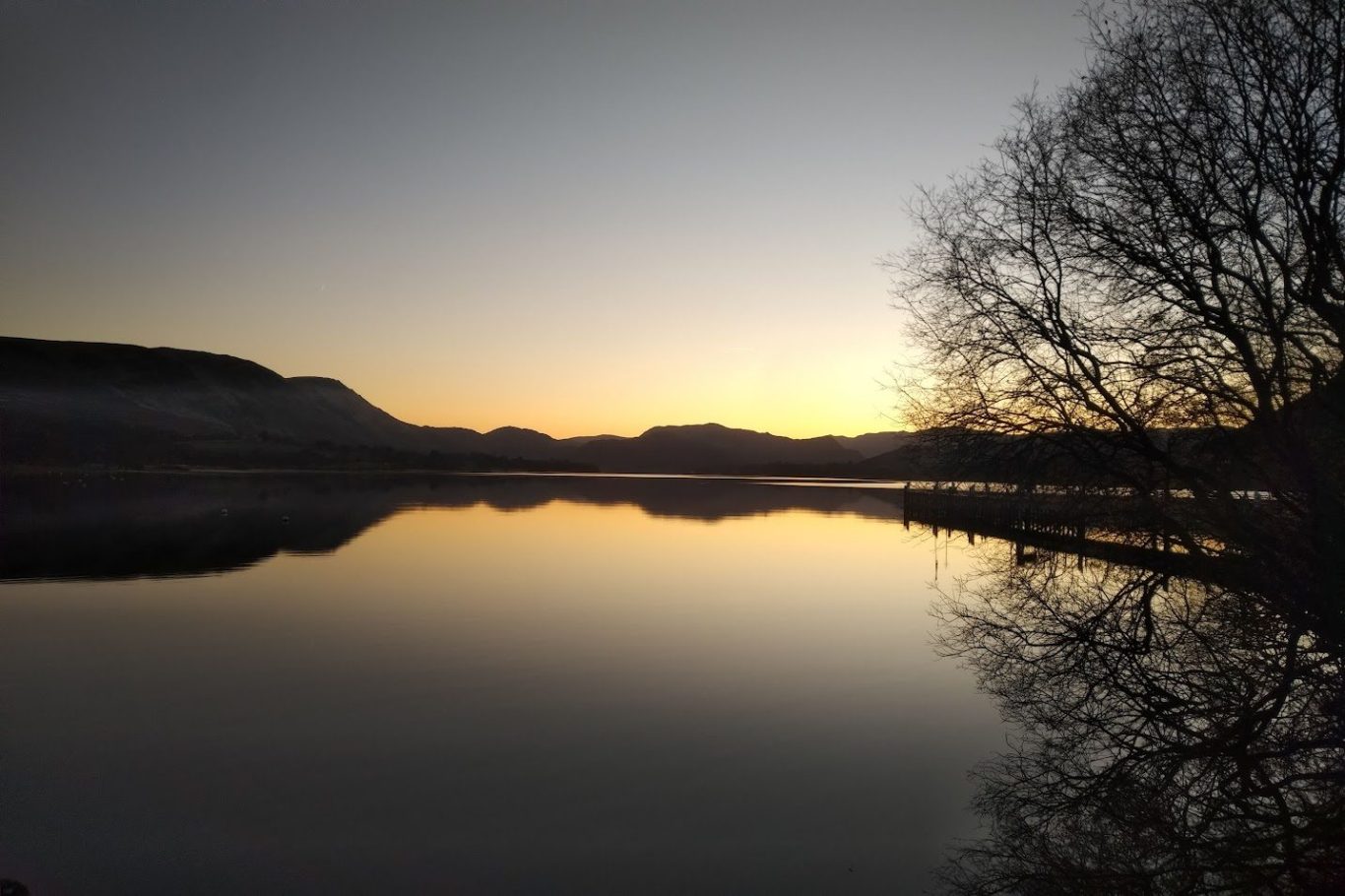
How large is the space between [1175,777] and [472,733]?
23.6 ft

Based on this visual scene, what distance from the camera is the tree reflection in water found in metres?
6.81

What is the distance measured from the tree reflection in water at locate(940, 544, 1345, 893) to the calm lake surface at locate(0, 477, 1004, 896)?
62 centimetres

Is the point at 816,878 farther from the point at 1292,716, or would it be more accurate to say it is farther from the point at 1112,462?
the point at 1112,462

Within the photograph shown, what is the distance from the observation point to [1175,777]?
28.2ft

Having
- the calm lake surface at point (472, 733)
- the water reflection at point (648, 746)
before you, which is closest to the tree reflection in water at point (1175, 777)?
the water reflection at point (648, 746)

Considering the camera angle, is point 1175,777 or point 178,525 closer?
point 1175,777

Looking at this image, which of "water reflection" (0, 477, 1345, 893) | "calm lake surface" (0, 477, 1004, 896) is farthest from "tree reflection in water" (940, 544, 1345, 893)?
"calm lake surface" (0, 477, 1004, 896)

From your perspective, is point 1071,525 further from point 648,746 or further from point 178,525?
point 178,525

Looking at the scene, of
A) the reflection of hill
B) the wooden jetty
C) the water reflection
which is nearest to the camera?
the water reflection

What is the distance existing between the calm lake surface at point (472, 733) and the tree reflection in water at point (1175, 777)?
2.03 ft

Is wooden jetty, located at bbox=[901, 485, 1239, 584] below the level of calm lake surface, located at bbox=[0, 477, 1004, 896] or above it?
above

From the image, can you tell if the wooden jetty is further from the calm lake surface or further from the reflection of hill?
the reflection of hill

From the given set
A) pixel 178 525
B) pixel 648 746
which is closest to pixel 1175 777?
pixel 648 746

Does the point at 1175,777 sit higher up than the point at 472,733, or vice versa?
the point at 1175,777
